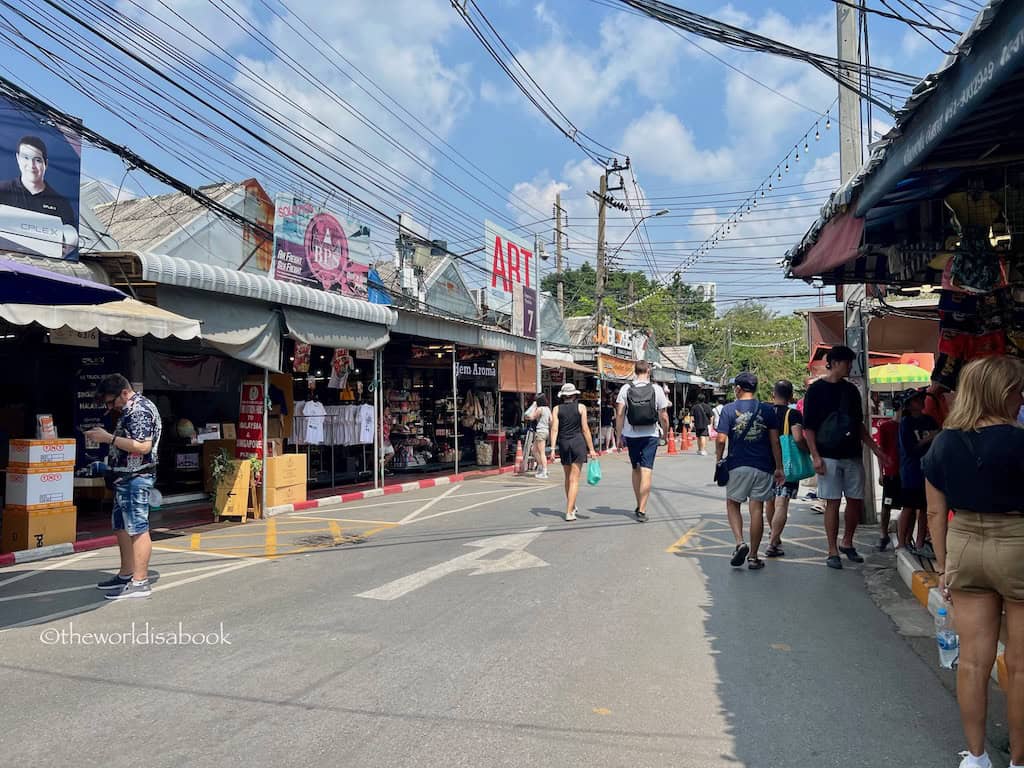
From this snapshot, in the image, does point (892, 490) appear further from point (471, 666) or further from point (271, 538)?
point (271, 538)

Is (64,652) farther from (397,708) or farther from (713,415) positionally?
(713,415)

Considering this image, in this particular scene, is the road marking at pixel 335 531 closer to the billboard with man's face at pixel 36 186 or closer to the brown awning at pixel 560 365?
the billboard with man's face at pixel 36 186

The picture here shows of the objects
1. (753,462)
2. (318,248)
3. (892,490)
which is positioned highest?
(318,248)

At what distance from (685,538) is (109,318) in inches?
269

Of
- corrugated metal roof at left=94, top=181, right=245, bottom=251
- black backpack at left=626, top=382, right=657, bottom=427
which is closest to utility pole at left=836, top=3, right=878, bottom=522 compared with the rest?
black backpack at left=626, top=382, right=657, bottom=427

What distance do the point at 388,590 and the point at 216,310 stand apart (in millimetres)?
5161

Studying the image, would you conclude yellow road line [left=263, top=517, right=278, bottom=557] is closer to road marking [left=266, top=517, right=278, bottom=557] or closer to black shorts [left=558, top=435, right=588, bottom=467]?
road marking [left=266, top=517, right=278, bottom=557]

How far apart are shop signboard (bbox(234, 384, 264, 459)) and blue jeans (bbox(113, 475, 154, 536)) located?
4.72 meters

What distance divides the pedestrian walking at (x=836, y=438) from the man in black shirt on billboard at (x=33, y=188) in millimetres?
8788

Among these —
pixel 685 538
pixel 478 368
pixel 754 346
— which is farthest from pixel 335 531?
pixel 754 346

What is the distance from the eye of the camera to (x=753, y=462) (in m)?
6.80

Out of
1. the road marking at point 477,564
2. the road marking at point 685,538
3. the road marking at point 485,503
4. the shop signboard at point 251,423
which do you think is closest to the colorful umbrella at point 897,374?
the road marking at point 485,503

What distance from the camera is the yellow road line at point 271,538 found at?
7936mm

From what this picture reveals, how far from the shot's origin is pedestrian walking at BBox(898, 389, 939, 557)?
6387 mm
